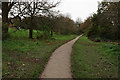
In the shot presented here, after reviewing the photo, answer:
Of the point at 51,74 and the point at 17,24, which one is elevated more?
the point at 17,24

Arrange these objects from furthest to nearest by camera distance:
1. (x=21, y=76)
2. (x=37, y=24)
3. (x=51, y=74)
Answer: (x=37, y=24) < (x=51, y=74) < (x=21, y=76)

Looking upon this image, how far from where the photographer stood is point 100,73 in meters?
6.21

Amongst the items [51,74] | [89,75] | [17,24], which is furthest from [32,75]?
[17,24]

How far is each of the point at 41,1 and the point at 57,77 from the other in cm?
1506

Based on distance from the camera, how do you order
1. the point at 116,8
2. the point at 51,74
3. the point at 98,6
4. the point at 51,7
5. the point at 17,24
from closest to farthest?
the point at 51,74 → the point at 17,24 → the point at 116,8 → the point at 51,7 → the point at 98,6

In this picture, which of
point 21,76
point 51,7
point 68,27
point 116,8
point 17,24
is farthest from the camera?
point 68,27

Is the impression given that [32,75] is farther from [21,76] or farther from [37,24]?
[37,24]

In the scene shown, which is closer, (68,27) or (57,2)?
(57,2)

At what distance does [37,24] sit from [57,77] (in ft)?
34.2

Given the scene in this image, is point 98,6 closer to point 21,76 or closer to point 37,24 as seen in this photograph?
point 37,24

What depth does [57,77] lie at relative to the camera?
561 cm

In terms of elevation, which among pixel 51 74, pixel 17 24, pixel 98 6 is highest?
pixel 98 6

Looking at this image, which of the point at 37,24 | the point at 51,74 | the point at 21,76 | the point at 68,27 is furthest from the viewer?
the point at 68,27

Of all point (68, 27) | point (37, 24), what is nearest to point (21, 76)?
point (37, 24)
